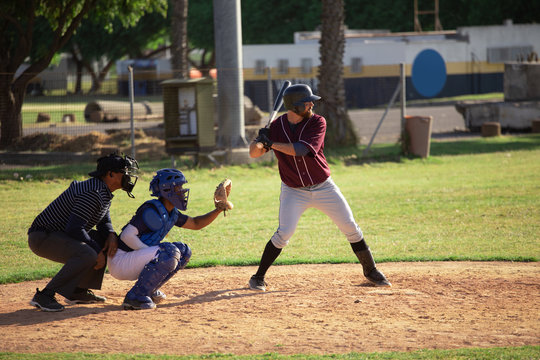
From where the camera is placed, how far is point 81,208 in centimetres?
606

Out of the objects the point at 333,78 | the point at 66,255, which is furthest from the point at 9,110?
the point at 66,255

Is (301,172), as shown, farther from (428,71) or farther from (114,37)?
(114,37)

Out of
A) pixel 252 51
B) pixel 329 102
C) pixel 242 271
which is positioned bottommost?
pixel 242 271

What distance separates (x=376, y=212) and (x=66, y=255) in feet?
21.2

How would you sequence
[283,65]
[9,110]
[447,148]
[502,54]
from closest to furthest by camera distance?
[9,110]
[447,148]
[283,65]
[502,54]

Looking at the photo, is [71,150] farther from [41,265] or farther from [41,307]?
[41,307]

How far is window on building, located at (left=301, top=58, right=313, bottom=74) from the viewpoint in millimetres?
38562

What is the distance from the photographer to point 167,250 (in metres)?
6.28

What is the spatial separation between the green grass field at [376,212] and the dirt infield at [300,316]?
0.31 metres

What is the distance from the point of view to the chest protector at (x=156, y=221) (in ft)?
20.4

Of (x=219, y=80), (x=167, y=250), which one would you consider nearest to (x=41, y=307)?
(x=167, y=250)

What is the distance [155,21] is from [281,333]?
48721 mm

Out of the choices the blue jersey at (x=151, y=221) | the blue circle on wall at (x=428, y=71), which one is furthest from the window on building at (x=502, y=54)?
the blue jersey at (x=151, y=221)

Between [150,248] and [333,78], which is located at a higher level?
[333,78]
